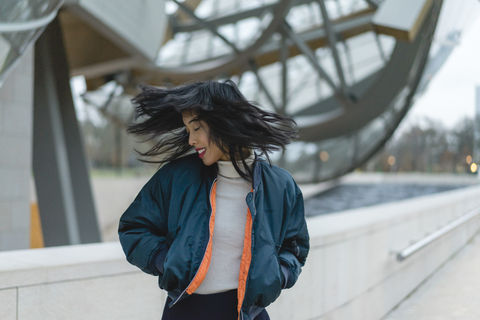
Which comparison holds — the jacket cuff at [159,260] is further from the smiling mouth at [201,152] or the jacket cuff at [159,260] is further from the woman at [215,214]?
the smiling mouth at [201,152]

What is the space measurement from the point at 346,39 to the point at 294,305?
21.8 metres

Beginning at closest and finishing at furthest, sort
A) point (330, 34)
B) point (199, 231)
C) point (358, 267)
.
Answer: point (199, 231) < point (358, 267) < point (330, 34)

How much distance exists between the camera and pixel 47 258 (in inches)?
104

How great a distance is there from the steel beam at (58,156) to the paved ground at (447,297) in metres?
5.65

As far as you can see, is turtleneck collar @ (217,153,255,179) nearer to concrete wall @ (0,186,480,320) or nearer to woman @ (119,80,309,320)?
woman @ (119,80,309,320)

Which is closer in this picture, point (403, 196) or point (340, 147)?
point (403, 196)

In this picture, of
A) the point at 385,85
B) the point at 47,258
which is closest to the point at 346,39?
the point at 385,85

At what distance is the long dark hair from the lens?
5.73 feet

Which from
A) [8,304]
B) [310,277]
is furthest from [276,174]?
[310,277]

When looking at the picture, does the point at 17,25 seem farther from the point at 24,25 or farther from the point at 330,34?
the point at 330,34

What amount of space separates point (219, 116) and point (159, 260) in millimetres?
538

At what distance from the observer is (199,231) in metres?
1.72

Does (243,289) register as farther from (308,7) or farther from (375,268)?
(308,7)

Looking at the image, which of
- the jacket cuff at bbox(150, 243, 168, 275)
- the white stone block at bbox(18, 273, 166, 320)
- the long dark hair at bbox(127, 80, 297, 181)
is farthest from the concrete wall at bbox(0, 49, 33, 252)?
the jacket cuff at bbox(150, 243, 168, 275)
